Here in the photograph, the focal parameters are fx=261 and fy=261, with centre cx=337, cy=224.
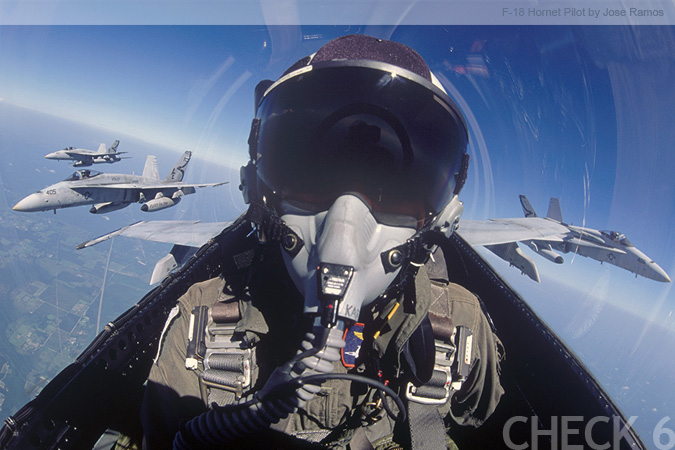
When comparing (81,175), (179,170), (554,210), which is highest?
(179,170)

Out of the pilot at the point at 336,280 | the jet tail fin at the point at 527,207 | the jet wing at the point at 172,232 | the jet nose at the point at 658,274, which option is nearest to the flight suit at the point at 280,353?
the pilot at the point at 336,280

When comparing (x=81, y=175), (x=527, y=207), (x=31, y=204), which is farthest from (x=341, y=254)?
(x=527, y=207)

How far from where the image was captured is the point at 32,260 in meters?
50.4

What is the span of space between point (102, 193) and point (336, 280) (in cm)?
2207

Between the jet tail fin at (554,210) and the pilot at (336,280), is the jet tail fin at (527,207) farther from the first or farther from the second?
the pilot at (336,280)

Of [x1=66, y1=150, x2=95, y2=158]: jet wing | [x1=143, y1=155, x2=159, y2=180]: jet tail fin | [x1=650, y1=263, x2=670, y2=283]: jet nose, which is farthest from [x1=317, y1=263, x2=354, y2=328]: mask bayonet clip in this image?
[x1=66, y1=150, x2=95, y2=158]: jet wing

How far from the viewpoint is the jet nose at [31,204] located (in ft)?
46.9

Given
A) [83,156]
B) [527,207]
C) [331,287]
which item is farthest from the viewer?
[83,156]

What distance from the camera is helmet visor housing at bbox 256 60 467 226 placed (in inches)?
42.1

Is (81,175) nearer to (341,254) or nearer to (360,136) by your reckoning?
(360,136)

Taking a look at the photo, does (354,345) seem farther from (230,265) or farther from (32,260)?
(32,260)

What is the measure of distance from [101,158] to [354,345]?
33.5 m

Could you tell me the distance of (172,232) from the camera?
19.4ft

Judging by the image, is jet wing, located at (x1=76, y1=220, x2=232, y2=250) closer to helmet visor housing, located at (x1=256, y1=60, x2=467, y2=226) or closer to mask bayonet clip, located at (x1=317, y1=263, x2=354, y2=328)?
helmet visor housing, located at (x1=256, y1=60, x2=467, y2=226)
